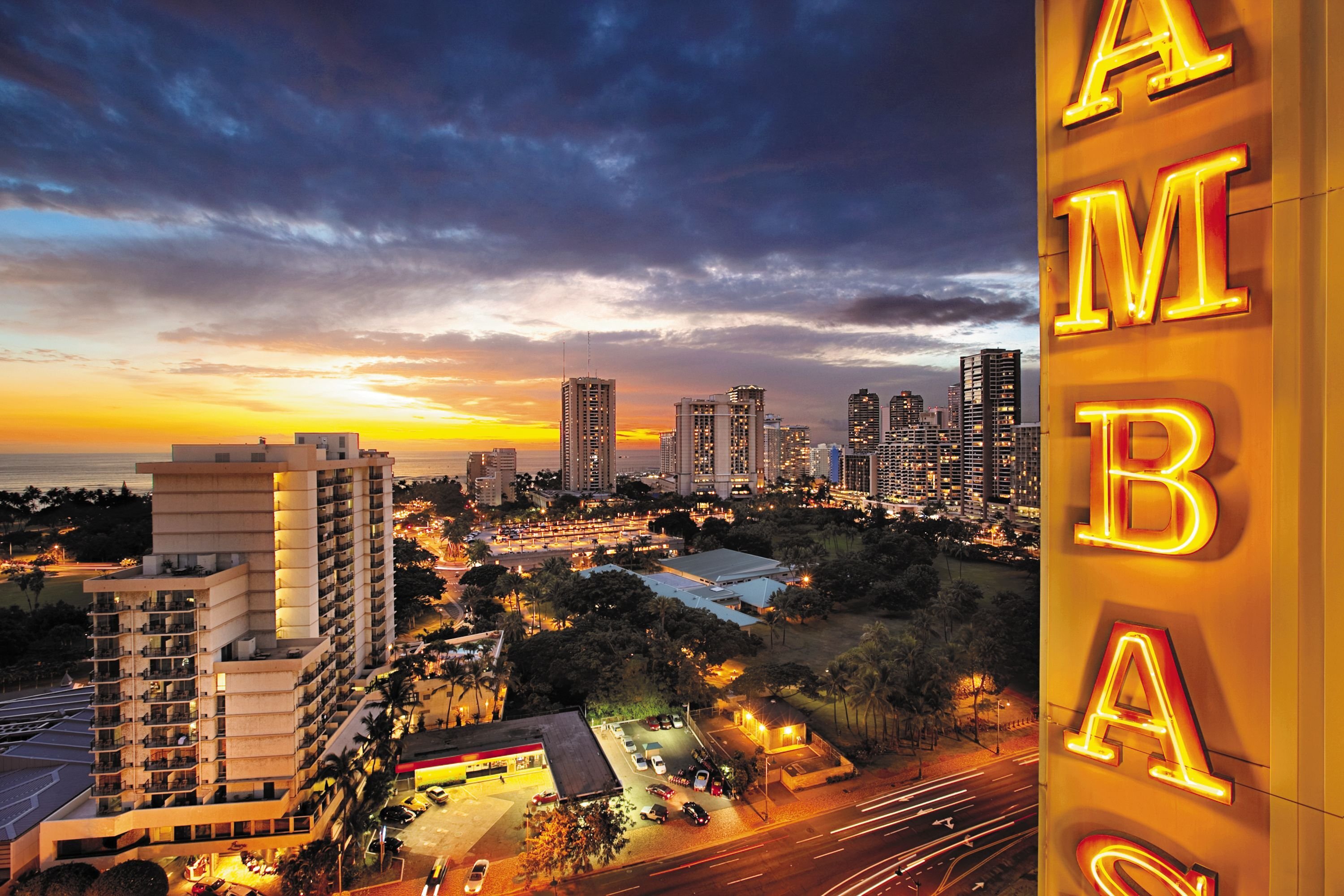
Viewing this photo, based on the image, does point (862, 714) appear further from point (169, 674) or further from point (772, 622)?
point (169, 674)

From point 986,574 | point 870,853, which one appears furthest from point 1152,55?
point 986,574

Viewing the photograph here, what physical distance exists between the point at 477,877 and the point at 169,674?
13.5 meters

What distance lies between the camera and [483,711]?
34.6 meters

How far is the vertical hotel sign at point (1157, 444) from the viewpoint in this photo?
5.36 m

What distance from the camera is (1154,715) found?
577cm

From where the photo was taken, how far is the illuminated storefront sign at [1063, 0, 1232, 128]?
18.3 feet

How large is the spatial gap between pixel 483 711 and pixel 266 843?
13.0m

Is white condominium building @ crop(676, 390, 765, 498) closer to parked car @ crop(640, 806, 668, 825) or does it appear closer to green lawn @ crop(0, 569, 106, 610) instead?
green lawn @ crop(0, 569, 106, 610)

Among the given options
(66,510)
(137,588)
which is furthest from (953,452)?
(66,510)

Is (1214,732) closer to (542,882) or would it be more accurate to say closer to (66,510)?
(542,882)

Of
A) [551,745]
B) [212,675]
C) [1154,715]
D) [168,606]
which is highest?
[1154,715]

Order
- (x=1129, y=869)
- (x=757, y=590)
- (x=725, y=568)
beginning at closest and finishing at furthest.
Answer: (x=1129, y=869) < (x=757, y=590) < (x=725, y=568)

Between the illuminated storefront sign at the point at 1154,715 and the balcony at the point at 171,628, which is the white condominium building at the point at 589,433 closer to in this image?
the balcony at the point at 171,628

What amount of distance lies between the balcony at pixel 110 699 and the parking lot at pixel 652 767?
1880cm
